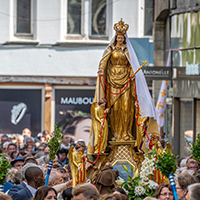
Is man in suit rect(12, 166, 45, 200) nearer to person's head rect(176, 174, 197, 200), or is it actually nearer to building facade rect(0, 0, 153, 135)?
person's head rect(176, 174, 197, 200)

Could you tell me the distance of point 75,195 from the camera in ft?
20.7

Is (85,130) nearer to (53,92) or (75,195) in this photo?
(53,92)

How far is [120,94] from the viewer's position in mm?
12469

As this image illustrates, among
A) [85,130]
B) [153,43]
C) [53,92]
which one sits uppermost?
[153,43]

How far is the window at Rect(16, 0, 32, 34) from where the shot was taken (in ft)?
79.6

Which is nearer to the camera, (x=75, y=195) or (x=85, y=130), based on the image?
(x=75, y=195)

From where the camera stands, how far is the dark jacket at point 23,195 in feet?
25.3

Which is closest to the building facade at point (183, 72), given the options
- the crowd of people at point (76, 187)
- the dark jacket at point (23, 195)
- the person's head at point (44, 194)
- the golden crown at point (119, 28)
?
the golden crown at point (119, 28)

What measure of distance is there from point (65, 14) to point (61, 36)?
0.95 meters

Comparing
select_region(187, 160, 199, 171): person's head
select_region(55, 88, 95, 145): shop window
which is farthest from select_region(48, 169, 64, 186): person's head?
select_region(55, 88, 95, 145): shop window

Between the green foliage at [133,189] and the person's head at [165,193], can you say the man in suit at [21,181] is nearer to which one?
the green foliage at [133,189]

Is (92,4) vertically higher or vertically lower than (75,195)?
higher

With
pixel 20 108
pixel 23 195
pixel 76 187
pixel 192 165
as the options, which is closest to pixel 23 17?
pixel 20 108

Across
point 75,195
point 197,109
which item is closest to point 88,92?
point 197,109
